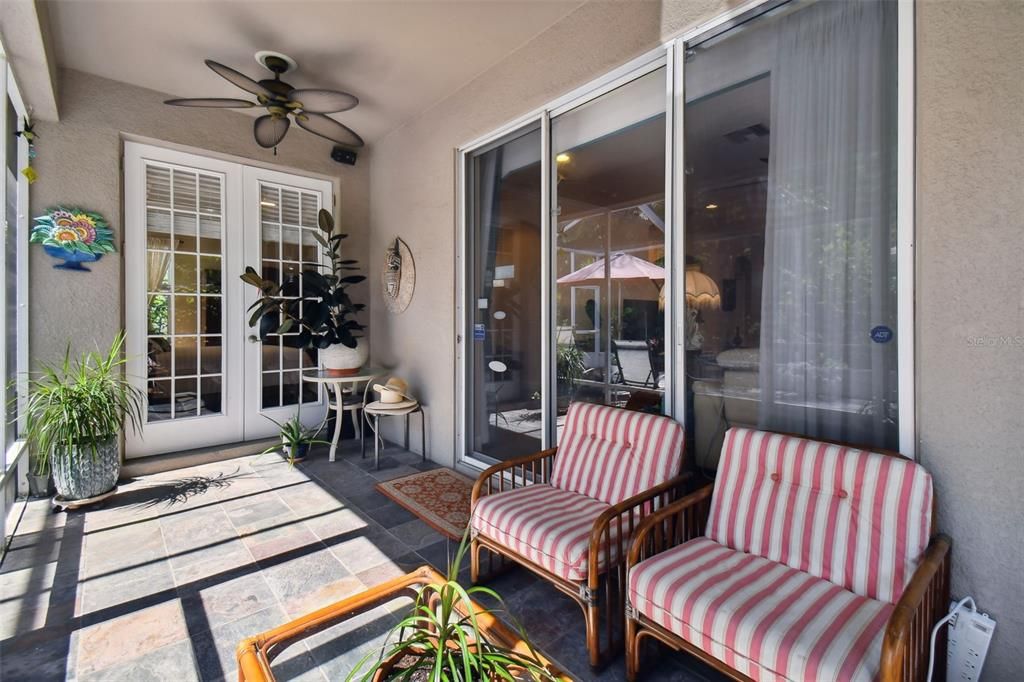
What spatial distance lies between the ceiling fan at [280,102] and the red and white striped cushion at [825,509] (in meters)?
3.18

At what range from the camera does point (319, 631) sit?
144 cm

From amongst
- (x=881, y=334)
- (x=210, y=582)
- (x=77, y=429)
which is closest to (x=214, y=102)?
(x=77, y=429)

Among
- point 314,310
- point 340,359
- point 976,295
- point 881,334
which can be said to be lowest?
point 340,359

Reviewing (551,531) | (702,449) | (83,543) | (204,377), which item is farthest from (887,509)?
(204,377)

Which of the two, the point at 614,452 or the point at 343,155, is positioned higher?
the point at 343,155

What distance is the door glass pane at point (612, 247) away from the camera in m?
2.76

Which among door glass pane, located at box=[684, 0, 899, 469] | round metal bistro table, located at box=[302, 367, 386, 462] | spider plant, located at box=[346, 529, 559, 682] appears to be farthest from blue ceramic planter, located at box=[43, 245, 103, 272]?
door glass pane, located at box=[684, 0, 899, 469]

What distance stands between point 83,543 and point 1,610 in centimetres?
66

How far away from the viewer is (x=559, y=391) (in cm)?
337

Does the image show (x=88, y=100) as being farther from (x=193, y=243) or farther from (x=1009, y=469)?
(x=1009, y=469)

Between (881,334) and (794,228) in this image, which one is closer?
(881,334)

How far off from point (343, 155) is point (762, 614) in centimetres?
536

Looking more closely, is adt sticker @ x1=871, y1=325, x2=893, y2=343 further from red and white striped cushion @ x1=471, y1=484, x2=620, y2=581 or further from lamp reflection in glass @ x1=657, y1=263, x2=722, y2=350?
red and white striped cushion @ x1=471, y1=484, x2=620, y2=581

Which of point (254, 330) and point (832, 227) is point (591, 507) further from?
point (254, 330)
